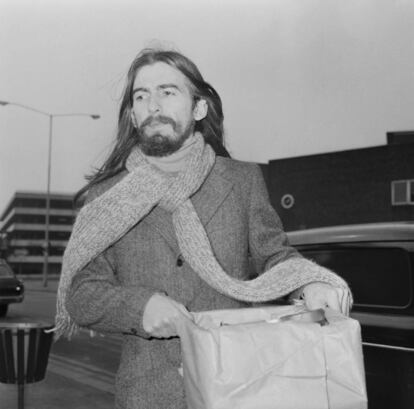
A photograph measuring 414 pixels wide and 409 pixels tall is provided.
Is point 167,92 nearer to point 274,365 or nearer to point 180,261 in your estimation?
point 180,261

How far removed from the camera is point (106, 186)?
166 centimetres

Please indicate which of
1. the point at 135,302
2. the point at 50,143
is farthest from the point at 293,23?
the point at 135,302

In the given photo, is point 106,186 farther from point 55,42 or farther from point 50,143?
point 50,143

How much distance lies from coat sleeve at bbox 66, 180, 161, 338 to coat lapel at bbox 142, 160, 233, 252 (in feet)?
0.52

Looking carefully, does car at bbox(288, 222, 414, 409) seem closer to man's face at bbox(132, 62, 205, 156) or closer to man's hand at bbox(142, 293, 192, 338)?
man's face at bbox(132, 62, 205, 156)

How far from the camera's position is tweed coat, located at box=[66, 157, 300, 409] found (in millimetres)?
1500

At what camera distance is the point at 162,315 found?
1.28m

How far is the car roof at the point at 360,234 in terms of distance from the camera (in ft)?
7.52

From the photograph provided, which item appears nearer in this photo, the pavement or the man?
the man

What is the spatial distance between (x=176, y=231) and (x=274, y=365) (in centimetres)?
51

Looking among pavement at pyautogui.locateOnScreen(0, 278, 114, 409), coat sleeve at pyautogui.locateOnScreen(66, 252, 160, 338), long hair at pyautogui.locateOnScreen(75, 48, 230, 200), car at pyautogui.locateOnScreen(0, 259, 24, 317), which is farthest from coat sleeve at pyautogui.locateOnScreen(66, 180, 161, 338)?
car at pyautogui.locateOnScreen(0, 259, 24, 317)

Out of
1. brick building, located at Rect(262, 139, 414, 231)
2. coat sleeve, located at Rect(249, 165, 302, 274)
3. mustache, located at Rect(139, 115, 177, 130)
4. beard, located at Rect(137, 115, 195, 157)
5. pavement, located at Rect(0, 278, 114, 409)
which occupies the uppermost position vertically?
brick building, located at Rect(262, 139, 414, 231)

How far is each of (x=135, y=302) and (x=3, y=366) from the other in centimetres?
206

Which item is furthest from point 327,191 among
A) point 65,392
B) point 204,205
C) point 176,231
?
point 176,231
